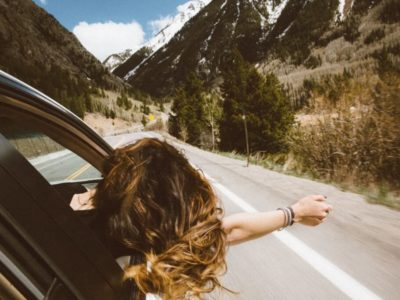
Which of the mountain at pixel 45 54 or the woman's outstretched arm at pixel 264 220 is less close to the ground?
the mountain at pixel 45 54

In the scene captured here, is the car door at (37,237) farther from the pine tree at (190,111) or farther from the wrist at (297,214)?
the pine tree at (190,111)

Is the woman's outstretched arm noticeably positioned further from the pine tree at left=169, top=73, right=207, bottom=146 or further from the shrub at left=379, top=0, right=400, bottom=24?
the shrub at left=379, top=0, right=400, bottom=24

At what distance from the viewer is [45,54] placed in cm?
15088

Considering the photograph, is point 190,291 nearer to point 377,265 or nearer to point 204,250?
point 204,250

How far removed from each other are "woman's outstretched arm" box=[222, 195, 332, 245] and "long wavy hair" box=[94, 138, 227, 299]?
17 cm

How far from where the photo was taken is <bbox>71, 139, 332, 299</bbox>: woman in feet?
4.96

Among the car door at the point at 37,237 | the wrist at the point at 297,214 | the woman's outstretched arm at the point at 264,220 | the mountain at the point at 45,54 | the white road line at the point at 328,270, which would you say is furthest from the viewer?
the mountain at the point at 45,54

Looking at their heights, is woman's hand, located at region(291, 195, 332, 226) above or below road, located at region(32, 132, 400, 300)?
above

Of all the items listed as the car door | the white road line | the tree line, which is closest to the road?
the white road line

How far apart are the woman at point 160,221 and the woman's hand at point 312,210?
0.55 m

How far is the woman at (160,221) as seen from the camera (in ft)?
4.96

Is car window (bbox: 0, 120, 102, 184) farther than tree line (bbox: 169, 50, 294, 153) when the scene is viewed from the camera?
No

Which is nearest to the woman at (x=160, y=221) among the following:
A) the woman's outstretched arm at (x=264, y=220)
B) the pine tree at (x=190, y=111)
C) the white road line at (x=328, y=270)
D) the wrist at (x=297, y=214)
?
the woman's outstretched arm at (x=264, y=220)

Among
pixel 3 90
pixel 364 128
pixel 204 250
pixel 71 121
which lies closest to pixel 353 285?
pixel 204 250
